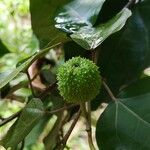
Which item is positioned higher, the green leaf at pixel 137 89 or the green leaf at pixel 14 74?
the green leaf at pixel 14 74

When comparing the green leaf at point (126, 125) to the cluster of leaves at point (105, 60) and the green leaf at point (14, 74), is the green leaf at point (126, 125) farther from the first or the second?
A: the green leaf at point (14, 74)

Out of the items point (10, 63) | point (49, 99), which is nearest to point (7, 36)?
point (10, 63)

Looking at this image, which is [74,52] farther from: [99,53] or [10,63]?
[10,63]

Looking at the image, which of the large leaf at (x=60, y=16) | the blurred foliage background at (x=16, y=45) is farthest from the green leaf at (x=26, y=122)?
the blurred foliage background at (x=16, y=45)

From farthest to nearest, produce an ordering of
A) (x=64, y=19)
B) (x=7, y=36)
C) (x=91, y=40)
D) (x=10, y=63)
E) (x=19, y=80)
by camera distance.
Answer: (x=7, y=36) < (x=10, y=63) < (x=19, y=80) < (x=64, y=19) < (x=91, y=40)

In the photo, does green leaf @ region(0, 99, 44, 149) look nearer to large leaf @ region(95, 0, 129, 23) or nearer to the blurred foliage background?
large leaf @ region(95, 0, 129, 23)

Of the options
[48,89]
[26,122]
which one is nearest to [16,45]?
[48,89]
